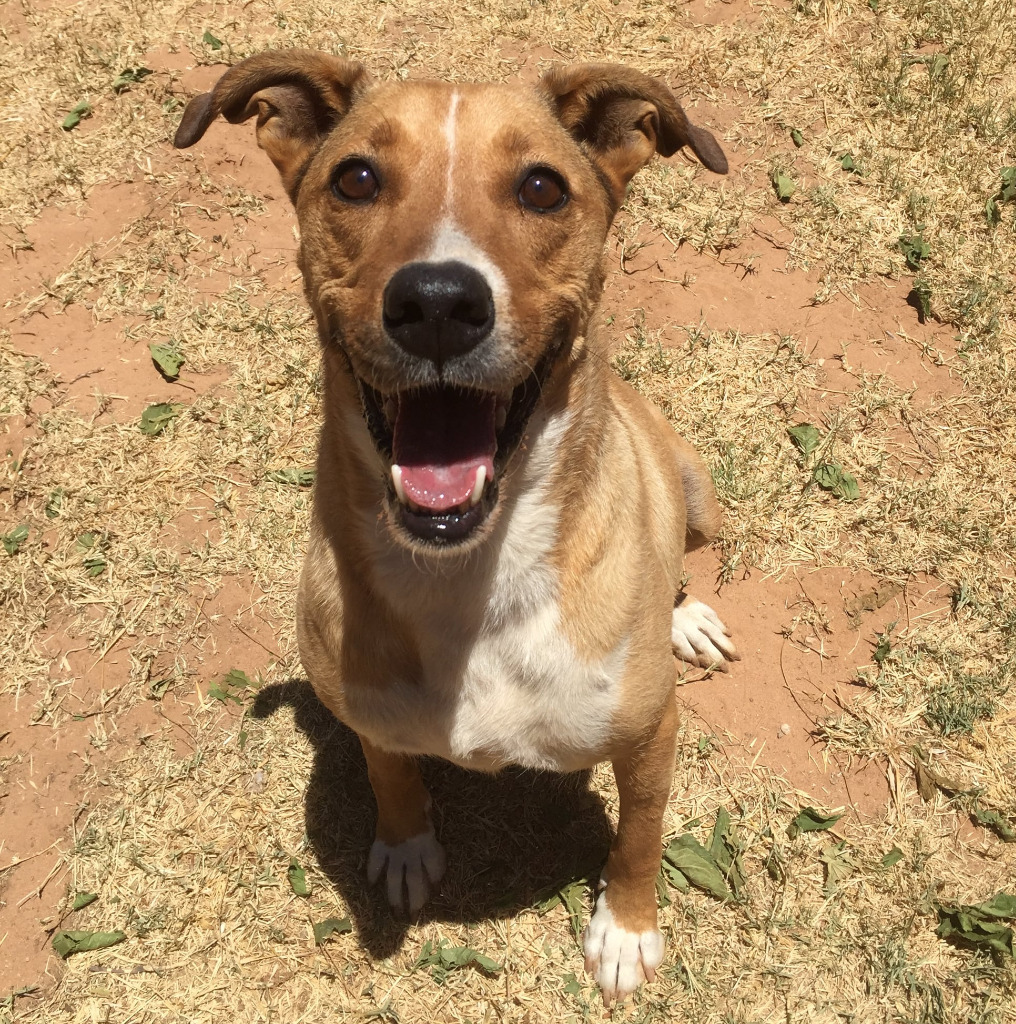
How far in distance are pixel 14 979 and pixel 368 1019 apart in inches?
67.3

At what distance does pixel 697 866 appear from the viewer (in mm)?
4449

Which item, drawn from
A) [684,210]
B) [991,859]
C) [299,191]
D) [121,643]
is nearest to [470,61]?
[684,210]

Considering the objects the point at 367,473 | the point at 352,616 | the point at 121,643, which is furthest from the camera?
the point at 121,643

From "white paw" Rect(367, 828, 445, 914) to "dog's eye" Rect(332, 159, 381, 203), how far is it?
301 centimetres

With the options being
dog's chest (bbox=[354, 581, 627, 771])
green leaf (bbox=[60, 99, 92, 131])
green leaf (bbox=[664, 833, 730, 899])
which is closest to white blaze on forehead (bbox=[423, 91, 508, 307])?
dog's chest (bbox=[354, 581, 627, 771])

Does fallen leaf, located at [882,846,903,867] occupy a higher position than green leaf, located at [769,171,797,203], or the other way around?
green leaf, located at [769,171,797,203]

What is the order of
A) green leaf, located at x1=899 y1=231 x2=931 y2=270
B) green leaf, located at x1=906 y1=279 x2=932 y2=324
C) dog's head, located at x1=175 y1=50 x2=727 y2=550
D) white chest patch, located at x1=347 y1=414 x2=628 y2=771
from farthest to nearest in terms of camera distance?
1. green leaf, located at x1=899 y1=231 x2=931 y2=270
2. green leaf, located at x1=906 y1=279 x2=932 y2=324
3. white chest patch, located at x1=347 y1=414 x2=628 y2=771
4. dog's head, located at x1=175 y1=50 x2=727 y2=550

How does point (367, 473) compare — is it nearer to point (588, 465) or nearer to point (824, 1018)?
point (588, 465)

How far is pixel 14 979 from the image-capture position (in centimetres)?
425

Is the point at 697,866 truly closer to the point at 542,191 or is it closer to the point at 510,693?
the point at 510,693

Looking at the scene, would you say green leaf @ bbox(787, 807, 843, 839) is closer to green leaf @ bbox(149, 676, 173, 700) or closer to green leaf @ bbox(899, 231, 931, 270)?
green leaf @ bbox(149, 676, 173, 700)

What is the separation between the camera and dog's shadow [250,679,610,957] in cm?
445

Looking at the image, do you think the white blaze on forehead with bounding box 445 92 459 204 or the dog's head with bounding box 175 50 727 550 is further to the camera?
the white blaze on forehead with bounding box 445 92 459 204

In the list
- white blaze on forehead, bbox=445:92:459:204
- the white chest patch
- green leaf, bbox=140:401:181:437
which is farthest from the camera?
green leaf, bbox=140:401:181:437
